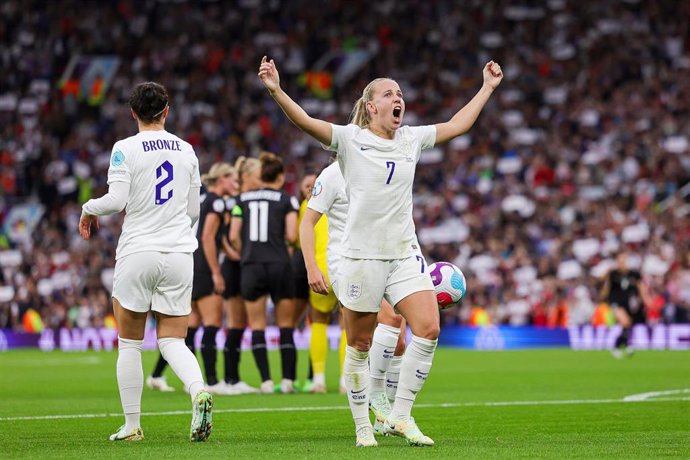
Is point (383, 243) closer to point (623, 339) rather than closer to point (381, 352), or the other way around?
point (381, 352)

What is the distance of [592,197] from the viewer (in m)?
33.4

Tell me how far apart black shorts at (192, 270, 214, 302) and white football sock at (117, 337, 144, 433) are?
5751 mm

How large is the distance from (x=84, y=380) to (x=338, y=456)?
1050cm

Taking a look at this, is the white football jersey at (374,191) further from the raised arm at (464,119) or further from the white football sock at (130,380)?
the white football sock at (130,380)

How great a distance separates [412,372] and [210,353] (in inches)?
258

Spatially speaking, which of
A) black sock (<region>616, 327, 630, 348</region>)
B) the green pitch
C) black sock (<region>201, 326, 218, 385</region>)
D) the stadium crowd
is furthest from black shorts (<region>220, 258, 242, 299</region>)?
the stadium crowd

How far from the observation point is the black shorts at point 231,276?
1484 centimetres

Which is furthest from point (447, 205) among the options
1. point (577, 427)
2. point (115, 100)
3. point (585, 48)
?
point (577, 427)

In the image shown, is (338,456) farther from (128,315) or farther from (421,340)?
(128,315)

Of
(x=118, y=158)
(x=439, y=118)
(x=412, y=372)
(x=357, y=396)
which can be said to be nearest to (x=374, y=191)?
(x=412, y=372)

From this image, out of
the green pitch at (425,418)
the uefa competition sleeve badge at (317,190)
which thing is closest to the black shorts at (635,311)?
the green pitch at (425,418)

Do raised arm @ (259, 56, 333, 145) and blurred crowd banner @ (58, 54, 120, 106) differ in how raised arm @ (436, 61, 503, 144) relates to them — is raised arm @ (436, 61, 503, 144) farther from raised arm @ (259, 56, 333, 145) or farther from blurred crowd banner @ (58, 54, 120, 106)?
blurred crowd banner @ (58, 54, 120, 106)

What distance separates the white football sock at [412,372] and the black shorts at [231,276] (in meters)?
6.57

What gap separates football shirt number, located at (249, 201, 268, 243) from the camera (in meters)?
14.3
